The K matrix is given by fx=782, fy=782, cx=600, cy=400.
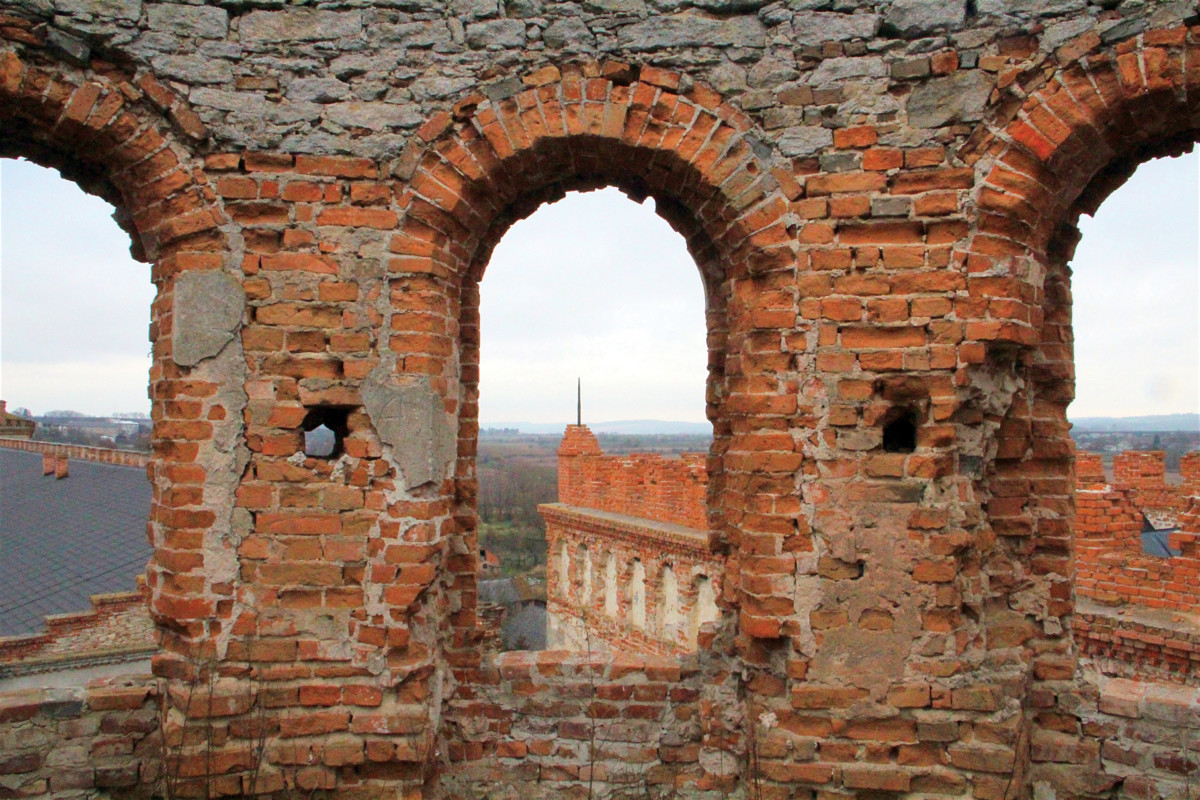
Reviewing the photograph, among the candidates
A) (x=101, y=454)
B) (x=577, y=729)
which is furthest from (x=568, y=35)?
(x=101, y=454)

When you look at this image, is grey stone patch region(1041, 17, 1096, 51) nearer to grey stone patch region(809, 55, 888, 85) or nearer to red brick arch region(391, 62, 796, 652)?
grey stone patch region(809, 55, 888, 85)

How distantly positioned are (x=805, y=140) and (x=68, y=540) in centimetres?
1914

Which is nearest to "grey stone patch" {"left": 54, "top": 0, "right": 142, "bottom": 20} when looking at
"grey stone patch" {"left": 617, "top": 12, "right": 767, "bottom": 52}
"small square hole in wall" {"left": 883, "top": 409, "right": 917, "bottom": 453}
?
"grey stone patch" {"left": 617, "top": 12, "right": 767, "bottom": 52}

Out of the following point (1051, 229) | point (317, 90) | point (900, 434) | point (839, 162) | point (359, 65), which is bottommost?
point (900, 434)

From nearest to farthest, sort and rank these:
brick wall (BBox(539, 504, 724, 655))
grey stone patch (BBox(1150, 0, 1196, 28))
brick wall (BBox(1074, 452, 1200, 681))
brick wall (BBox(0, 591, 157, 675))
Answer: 1. grey stone patch (BBox(1150, 0, 1196, 28))
2. brick wall (BBox(1074, 452, 1200, 681))
3. brick wall (BBox(0, 591, 157, 675))
4. brick wall (BBox(539, 504, 724, 655))

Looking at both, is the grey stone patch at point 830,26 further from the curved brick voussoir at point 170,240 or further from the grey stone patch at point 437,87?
the curved brick voussoir at point 170,240

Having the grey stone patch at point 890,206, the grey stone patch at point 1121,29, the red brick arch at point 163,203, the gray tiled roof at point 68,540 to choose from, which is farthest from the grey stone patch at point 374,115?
the gray tiled roof at point 68,540

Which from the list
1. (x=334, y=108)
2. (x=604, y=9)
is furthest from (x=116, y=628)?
(x=604, y=9)

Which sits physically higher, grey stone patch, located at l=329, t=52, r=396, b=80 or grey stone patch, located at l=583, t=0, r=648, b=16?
grey stone patch, located at l=583, t=0, r=648, b=16

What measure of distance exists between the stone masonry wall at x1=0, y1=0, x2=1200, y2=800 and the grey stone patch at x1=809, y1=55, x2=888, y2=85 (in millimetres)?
11

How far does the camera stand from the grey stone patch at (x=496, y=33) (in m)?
3.63

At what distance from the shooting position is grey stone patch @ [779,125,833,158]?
356cm

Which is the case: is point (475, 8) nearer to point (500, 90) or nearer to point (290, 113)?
point (500, 90)

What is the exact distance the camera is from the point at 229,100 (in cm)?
354
